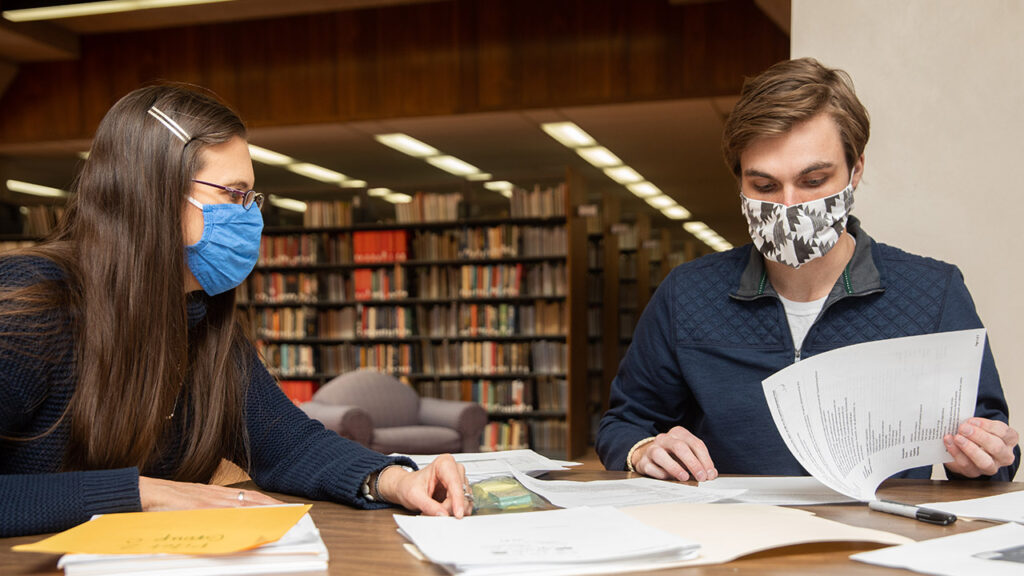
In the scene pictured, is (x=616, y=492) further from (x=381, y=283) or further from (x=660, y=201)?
(x=660, y=201)

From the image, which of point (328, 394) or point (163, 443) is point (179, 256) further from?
point (328, 394)

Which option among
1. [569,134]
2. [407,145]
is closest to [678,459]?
[569,134]

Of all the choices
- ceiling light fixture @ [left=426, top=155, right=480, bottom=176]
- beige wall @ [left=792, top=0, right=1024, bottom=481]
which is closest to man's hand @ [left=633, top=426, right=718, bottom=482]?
beige wall @ [left=792, top=0, right=1024, bottom=481]

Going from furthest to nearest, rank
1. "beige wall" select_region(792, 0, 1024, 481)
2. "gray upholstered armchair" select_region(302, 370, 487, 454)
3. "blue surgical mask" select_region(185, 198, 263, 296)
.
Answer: "gray upholstered armchair" select_region(302, 370, 487, 454), "beige wall" select_region(792, 0, 1024, 481), "blue surgical mask" select_region(185, 198, 263, 296)

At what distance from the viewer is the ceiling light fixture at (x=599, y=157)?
298 inches

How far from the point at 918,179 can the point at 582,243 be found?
540cm

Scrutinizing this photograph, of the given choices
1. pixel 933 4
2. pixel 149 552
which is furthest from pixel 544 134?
pixel 149 552

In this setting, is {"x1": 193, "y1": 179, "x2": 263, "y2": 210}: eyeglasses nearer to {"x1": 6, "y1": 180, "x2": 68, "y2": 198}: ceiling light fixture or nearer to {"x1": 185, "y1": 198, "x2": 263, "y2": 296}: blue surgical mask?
{"x1": 185, "y1": 198, "x2": 263, "y2": 296}: blue surgical mask

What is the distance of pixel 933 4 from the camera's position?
1.95 m

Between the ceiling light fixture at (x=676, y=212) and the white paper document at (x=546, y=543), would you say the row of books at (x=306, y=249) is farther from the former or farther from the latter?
the white paper document at (x=546, y=543)

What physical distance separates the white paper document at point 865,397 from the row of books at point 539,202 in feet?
19.2

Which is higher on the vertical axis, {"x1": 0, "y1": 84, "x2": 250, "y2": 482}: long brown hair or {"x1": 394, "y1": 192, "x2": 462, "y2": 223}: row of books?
{"x1": 394, "y1": 192, "x2": 462, "y2": 223}: row of books

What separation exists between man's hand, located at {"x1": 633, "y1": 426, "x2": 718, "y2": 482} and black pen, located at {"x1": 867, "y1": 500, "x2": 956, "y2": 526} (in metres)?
0.25

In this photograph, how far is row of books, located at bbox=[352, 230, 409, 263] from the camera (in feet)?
23.2
